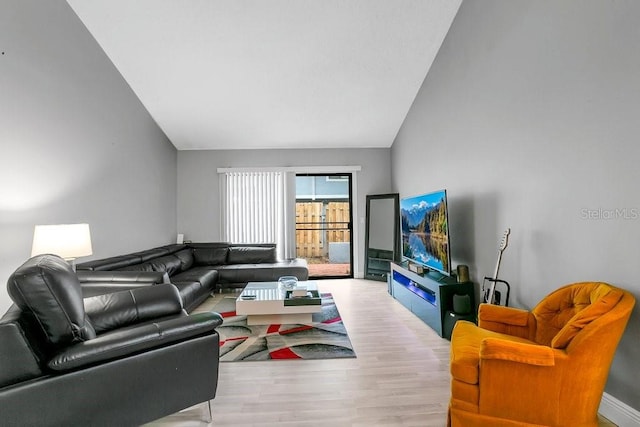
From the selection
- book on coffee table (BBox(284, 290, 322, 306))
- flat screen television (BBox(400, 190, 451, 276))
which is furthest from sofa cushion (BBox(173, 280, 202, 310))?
flat screen television (BBox(400, 190, 451, 276))

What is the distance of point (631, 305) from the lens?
155cm

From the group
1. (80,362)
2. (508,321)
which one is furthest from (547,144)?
(80,362)

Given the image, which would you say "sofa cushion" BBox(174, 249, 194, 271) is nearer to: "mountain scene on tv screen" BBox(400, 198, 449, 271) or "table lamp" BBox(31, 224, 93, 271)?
"table lamp" BBox(31, 224, 93, 271)

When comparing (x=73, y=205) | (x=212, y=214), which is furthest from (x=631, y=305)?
(x=212, y=214)

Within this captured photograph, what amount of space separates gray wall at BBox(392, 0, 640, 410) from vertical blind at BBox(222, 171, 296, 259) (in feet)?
9.99

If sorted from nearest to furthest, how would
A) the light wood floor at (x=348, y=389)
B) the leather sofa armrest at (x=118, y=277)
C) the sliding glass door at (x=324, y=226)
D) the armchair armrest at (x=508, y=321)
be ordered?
the light wood floor at (x=348, y=389) → the armchair armrest at (x=508, y=321) → the leather sofa armrest at (x=118, y=277) → the sliding glass door at (x=324, y=226)

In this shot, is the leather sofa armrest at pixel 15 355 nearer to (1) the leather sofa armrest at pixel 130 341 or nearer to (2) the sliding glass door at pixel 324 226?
(1) the leather sofa armrest at pixel 130 341

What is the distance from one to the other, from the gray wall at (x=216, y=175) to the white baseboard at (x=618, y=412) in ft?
14.1

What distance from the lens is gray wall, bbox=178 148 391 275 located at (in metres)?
5.97

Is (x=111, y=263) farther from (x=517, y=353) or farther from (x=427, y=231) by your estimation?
(x=517, y=353)

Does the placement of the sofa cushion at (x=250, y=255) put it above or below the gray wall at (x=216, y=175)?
below

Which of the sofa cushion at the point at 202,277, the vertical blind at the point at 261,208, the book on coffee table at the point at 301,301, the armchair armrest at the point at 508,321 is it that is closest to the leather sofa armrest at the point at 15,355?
the book on coffee table at the point at 301,301

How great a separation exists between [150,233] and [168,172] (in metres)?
1.24

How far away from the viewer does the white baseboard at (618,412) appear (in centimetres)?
169
